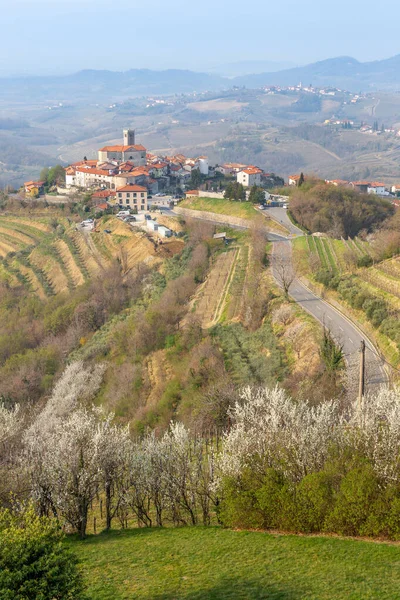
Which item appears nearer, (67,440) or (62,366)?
(67,440)

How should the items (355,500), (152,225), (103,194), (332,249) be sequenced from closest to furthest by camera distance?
1. (355,500)
2. (332,249)
3. (152,225)
4. (103,194)

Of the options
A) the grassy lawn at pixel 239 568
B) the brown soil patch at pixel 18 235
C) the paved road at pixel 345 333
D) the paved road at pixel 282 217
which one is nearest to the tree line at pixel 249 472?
the grassy lawn at pixel 239 568

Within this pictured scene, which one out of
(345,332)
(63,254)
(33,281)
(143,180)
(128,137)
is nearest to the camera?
(345,332)

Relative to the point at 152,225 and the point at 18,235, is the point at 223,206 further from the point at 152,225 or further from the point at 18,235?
the point at 18,235

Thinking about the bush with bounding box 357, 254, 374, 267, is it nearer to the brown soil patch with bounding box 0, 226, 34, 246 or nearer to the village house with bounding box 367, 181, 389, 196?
the brown soil patch with bounding box 0, 226, 34, 246

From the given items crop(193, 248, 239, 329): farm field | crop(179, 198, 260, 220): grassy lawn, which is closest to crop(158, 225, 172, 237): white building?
crop(179, 198, 260, 220): grassy lawn

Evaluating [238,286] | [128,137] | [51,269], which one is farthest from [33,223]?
[238,286]

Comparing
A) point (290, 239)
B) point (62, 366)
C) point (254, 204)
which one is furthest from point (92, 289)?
point (254, 204)

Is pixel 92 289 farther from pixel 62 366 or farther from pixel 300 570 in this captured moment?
pixel 300 570
